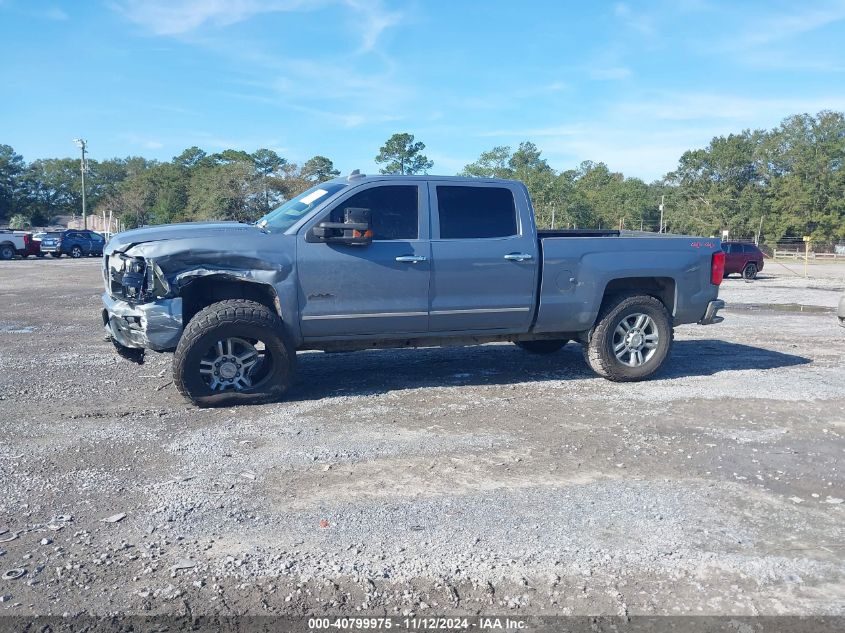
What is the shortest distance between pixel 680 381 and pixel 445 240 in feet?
9.48

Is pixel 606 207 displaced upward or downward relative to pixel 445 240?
upward

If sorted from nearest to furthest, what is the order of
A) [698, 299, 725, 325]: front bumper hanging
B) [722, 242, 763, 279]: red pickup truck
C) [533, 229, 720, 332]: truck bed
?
1. [533, 229, 720, 332]: truck bed
2. [698, 299, 725, 325]: front bumper hanging
3. [722, 242, 763, 279]: red pickup truck

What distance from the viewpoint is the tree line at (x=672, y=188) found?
6969 cm

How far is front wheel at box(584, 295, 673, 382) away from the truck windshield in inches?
116

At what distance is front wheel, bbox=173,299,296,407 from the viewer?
5723mm

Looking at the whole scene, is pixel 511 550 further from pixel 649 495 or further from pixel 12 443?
pixel 12 443

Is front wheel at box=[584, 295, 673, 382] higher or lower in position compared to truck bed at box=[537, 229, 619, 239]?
lower

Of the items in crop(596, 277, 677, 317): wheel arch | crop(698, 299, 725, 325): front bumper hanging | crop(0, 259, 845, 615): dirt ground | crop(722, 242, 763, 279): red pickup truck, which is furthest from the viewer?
crop(722, 242, 763, 279): red pickup truck

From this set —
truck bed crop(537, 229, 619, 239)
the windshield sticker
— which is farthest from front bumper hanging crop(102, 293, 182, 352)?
truck bed crop(537, 229, 619, 239)

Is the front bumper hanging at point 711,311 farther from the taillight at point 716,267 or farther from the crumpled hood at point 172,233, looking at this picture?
the crumpled hood at point 172,233

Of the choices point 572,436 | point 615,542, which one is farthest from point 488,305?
point 615,542

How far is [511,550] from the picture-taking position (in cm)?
346

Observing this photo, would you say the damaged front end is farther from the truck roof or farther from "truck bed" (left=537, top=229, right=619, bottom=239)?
"truck bed" (left=537, top=229, right=619, bottom=239)

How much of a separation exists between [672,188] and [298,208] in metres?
89.0
